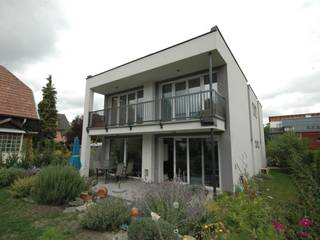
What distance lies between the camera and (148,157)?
34.1 ft

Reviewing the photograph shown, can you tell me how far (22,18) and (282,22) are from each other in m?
10.6

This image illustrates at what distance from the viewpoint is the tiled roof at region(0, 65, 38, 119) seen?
14.1 meters

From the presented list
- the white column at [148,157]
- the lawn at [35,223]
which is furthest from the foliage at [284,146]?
the lawn at [35,223]

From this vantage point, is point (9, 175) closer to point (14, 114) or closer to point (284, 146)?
→ point (14, 114)

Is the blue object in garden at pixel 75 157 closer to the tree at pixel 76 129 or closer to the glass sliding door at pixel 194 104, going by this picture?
the glass sliding door at pixel 194 104

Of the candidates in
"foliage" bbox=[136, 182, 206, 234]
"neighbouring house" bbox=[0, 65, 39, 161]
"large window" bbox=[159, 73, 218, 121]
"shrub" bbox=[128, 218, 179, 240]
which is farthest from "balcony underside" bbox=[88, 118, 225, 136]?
"neighbouring house" bbox=[0, 65, 39, 161]

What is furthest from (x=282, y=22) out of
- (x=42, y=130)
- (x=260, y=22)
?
(x=42, y=130)

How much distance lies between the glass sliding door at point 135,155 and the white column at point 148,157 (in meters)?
1.04

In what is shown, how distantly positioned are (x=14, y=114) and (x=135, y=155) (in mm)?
10172

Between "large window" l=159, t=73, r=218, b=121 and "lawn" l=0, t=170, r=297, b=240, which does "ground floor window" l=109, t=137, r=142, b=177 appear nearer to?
"large window" l=159, t=73, r=218, b=121

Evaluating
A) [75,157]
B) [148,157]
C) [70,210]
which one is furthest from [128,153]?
[70,210]

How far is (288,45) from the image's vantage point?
31.9ft

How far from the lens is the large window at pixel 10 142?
524 inches

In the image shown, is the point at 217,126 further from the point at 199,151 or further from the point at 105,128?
A: the point at 105,128
